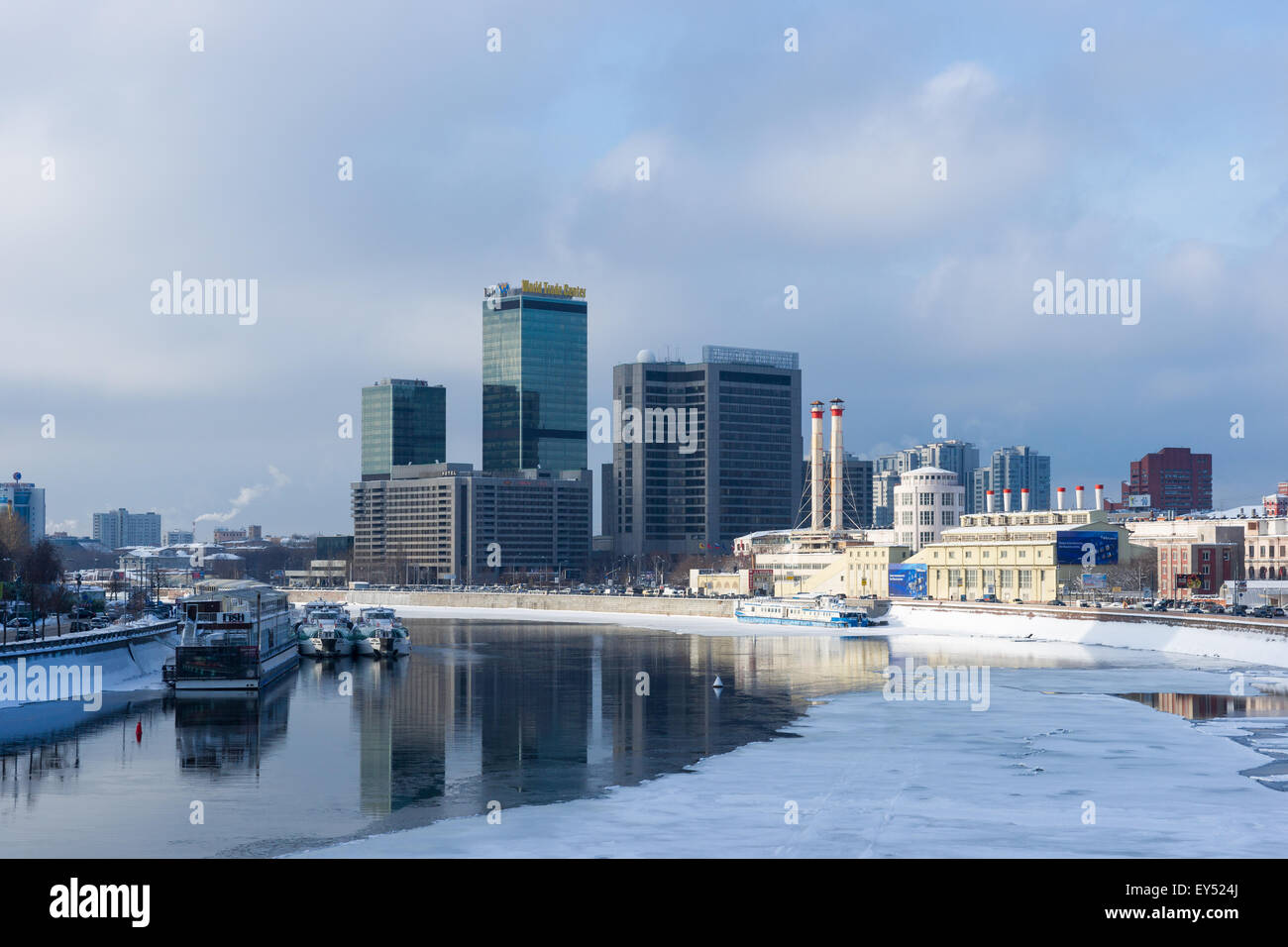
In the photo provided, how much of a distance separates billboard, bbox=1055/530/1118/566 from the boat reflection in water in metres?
119

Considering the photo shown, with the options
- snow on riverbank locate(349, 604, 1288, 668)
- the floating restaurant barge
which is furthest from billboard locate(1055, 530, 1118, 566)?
the floating restaurant barge

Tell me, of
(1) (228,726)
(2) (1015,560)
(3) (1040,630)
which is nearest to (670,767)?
(1) (228,726)

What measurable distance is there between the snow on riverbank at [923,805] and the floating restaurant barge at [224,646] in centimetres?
3995

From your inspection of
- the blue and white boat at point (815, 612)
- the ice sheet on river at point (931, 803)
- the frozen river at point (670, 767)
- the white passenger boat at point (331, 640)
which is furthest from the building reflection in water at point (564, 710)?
the blue and white boat at point (815, 612)

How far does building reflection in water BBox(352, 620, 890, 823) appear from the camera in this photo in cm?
4881

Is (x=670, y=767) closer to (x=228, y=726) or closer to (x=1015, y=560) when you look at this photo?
(x=228, y=726)

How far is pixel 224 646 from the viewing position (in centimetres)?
8525

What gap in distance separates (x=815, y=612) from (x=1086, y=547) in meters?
41.5

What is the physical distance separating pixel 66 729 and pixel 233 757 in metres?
15.0
